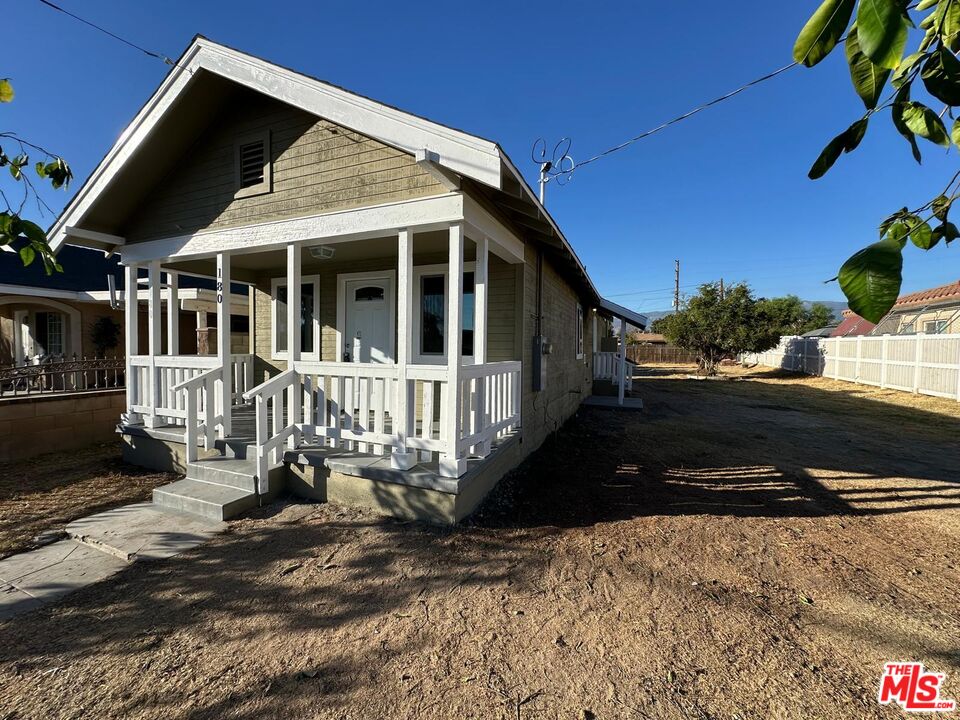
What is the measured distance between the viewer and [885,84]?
85 centimetres

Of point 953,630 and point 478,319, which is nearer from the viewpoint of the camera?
point 953,630

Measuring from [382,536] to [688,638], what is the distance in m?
2.41

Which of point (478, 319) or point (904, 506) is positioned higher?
point (478, 319)

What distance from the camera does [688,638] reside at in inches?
96.2

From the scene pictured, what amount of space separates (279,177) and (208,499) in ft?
12.2

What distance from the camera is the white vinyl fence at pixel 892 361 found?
12.0 meters

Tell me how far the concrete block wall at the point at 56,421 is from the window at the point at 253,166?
4.55 metres

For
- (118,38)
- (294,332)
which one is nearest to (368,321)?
(294,332)

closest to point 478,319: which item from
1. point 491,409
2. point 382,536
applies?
point 491,409

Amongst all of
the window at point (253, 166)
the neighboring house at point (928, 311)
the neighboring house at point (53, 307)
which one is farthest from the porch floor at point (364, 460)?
the neighboring house at point (928, 311)

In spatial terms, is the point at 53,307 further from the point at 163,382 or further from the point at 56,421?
the point at 163,382

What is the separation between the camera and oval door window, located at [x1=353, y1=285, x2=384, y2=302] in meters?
6.44

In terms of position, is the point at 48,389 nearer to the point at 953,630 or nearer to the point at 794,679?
the point at 794,679

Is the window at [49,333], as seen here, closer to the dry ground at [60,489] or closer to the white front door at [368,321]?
the dry ground at [60,489]
